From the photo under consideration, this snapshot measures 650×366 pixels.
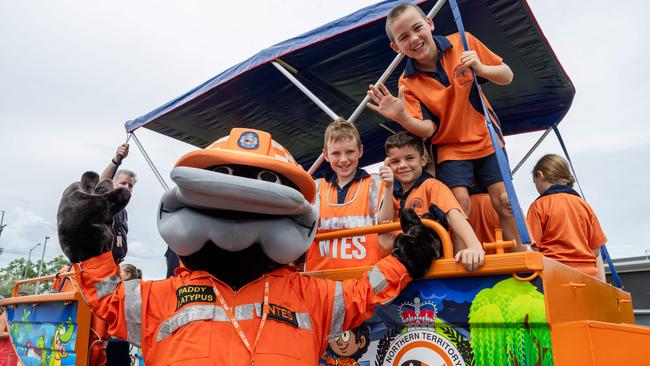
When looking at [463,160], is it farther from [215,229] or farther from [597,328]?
[215,229]

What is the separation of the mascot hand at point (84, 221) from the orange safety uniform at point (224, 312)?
5 centimetres

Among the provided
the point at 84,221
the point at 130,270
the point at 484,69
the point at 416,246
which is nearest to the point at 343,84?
the point at 484,69

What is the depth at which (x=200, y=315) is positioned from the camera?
5.09 ft

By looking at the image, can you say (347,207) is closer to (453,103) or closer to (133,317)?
(453,103)

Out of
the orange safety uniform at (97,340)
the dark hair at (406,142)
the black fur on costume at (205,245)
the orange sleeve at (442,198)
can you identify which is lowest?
the orange safety uniform at (97,340)

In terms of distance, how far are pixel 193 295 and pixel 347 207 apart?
113 centimetres

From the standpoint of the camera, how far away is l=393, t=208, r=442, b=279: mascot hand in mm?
1626

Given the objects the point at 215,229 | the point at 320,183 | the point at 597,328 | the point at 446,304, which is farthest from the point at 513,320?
the point at 320,183

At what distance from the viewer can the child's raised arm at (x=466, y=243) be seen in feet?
4.97

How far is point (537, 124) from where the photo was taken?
4.69 m

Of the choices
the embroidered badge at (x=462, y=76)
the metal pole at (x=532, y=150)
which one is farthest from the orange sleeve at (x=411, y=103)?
the metal pole at (x=532, y=150)

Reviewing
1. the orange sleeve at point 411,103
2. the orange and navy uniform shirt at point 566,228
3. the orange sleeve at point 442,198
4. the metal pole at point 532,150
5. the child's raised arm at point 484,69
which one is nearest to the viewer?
the orange sleeve at point 442,198

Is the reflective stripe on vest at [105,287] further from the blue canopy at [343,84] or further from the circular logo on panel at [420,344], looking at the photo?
the blue canopy at [343,84]

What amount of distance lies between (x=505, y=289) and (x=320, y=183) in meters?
1.49
